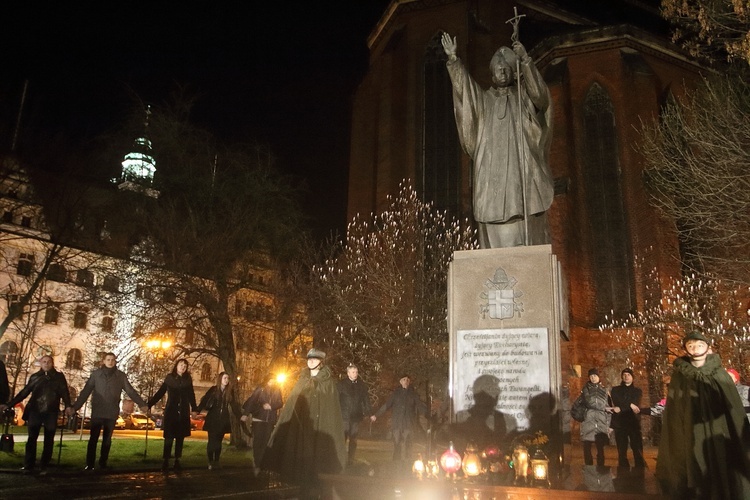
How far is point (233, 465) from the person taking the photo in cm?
1155

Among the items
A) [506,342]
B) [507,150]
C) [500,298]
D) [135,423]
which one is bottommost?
[135,423]

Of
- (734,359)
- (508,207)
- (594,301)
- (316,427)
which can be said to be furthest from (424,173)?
(316,427)

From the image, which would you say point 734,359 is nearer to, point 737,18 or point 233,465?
point 737,18

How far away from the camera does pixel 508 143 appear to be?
7637 millimetres

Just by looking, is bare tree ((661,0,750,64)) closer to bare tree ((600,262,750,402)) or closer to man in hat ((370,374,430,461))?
man in hat ((370,374,430,461))

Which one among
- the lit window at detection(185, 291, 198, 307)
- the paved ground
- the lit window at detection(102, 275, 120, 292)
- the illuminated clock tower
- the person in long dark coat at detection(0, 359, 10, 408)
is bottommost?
the paved ground

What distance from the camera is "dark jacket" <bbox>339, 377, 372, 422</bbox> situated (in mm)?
10820

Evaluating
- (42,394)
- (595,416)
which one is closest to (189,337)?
(42,394)

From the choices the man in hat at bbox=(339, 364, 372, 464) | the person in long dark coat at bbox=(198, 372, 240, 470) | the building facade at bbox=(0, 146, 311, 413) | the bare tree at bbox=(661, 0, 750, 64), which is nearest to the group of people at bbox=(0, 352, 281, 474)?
the person in long dark coat at bbox=(198, 372, 240, 470)

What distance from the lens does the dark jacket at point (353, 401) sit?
10.8 metres

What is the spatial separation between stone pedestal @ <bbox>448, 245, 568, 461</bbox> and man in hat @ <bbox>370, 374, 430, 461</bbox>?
15.2 ft

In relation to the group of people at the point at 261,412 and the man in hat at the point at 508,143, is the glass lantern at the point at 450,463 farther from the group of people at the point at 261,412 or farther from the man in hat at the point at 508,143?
the man in hat at the point at 508,143

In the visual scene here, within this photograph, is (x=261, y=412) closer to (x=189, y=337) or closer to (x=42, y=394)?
(x=42, y=394)

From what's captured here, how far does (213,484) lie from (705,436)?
6208mm
